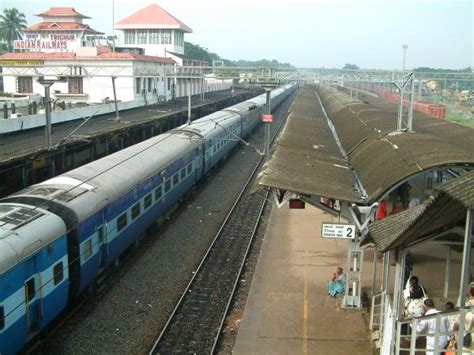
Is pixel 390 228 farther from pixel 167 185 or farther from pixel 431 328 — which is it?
pixel 167 185

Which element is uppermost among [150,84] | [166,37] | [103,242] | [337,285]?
[166,37]

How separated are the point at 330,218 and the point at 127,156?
9.24 meters

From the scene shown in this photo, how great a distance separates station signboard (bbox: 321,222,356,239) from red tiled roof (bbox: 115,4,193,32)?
7589 centimetres

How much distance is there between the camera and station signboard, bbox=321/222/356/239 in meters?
13.3

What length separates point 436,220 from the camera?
7.95m

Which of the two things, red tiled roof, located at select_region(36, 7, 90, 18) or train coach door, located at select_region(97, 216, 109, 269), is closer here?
train coach door, located at select_region(97, 216, 109, 269)

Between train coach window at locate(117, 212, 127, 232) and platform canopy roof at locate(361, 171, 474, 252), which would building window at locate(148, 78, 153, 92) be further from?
platform canopy roof at locate(361, 171, 474, 252)

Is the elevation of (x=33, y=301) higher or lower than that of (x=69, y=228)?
lower

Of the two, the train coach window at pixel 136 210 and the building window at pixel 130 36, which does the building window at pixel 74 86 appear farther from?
the train coach window at pixel 136 210

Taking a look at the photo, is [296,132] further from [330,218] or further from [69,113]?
[69,113]

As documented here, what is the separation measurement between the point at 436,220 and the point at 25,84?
5932cm

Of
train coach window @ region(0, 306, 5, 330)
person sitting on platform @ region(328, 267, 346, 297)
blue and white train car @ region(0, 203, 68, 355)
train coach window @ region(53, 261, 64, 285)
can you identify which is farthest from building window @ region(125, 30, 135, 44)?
train coach window @ region(0, 306, 5, 330)

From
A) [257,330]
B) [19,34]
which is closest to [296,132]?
[257,330]

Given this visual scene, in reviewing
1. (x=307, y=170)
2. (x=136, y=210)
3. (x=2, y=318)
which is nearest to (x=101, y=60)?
(x=136, y=210)
